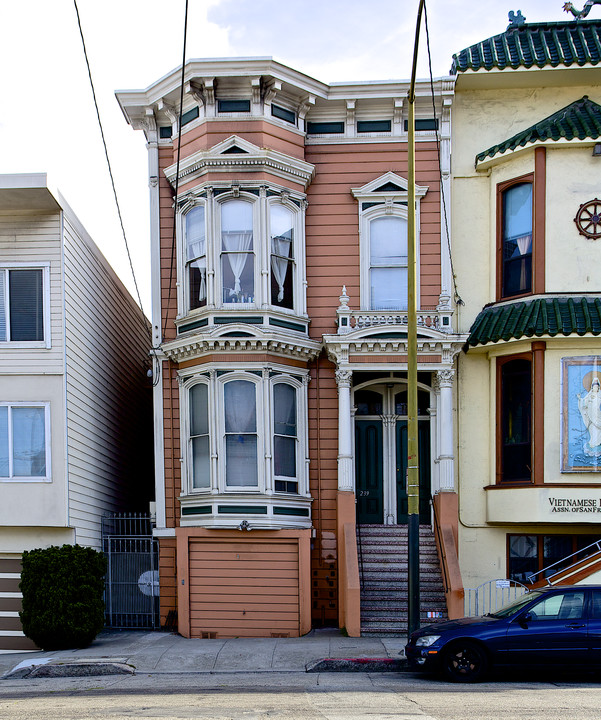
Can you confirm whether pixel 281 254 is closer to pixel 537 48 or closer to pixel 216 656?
pixel 537 48

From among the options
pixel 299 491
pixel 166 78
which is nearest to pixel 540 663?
pixel 299 491

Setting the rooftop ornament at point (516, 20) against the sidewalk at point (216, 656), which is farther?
the rooftop ornament at point (516, 20)

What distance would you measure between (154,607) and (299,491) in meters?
3.72

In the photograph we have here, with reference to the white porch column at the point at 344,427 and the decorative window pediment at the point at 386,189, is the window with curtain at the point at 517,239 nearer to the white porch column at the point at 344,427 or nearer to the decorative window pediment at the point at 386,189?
the decorative window pediment at the point at 386,189

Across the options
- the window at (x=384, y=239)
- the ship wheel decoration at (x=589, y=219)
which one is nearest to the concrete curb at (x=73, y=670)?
the window at (x=384, y=239)

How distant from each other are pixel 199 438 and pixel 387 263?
5.12 m

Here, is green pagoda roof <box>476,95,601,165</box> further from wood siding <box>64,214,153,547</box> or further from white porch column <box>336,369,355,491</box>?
wood siding <box>64,214,153,547</box>

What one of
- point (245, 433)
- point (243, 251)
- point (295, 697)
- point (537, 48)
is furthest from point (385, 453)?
point (537, 48)

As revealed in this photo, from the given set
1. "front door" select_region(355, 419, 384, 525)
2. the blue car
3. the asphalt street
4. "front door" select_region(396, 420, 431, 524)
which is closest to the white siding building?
the asphalt street

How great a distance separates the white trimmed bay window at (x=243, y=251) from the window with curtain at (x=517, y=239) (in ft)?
13.3

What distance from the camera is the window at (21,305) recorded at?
56.4 ft

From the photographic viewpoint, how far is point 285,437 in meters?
17.8

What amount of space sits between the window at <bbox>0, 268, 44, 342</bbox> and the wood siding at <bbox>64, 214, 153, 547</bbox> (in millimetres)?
585

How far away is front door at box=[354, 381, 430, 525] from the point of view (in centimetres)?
1856
